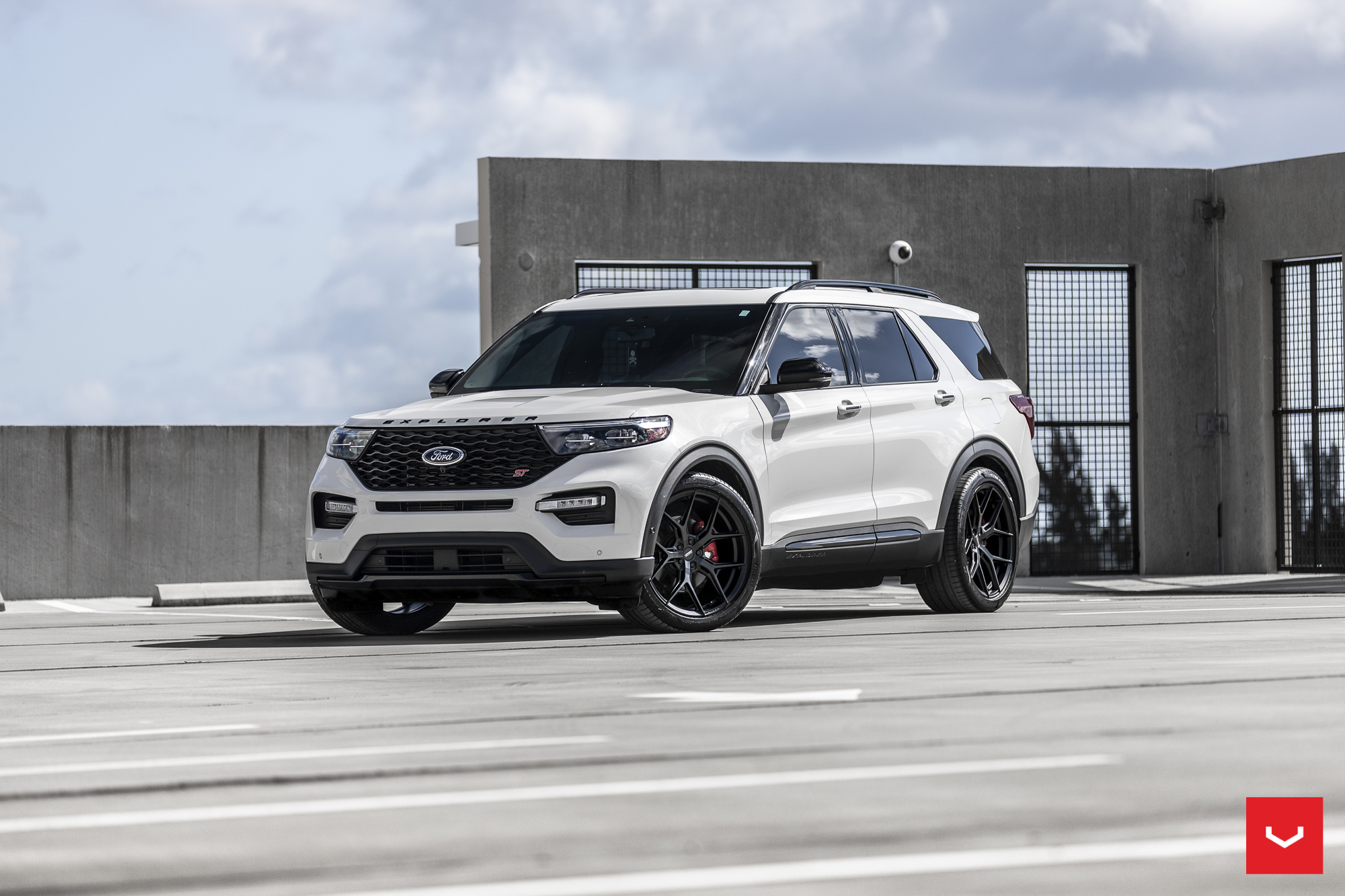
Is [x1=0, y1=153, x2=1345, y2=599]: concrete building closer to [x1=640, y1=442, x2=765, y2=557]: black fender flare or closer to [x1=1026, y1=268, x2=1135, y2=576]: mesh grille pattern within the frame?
[x1=1026, y1=268, x2=1135, y2=576]: mesh grille pattern

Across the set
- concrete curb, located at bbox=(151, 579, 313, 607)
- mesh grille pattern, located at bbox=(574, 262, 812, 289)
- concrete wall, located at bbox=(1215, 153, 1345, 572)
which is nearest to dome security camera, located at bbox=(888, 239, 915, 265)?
mesh grille pattern, located at bbox=(574, 262, 812, 289)

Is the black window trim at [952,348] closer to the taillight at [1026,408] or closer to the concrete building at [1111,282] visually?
the taillight at [1026,408]

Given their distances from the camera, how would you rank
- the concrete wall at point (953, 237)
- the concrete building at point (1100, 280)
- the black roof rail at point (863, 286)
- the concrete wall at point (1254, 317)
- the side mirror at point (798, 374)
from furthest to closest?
the concrete wall at point (1254, 317), the concrete building at point (1100, 280), the concrete wall at point (953, 237), the black roof rail at point (863, 286), the side mirror at point (798, 374)

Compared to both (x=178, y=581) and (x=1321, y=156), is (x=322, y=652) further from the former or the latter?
(x=1321, y=156)

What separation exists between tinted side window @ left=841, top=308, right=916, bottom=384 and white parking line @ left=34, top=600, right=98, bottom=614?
6922mm

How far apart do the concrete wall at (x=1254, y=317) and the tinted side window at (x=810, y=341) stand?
10869 millimetres

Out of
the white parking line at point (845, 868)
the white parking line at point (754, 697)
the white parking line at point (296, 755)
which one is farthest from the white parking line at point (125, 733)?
the white parking line at point (845, 868)

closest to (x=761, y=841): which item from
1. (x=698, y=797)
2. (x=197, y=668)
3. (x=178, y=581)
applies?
(x=698, y=797)

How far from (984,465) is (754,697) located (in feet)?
20.2

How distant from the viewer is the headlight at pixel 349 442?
33.6ft

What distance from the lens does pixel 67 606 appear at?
16.8 m

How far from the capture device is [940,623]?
1116 cm

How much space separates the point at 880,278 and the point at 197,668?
1301 centimetres

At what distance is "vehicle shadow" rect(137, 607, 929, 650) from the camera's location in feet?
33.2
